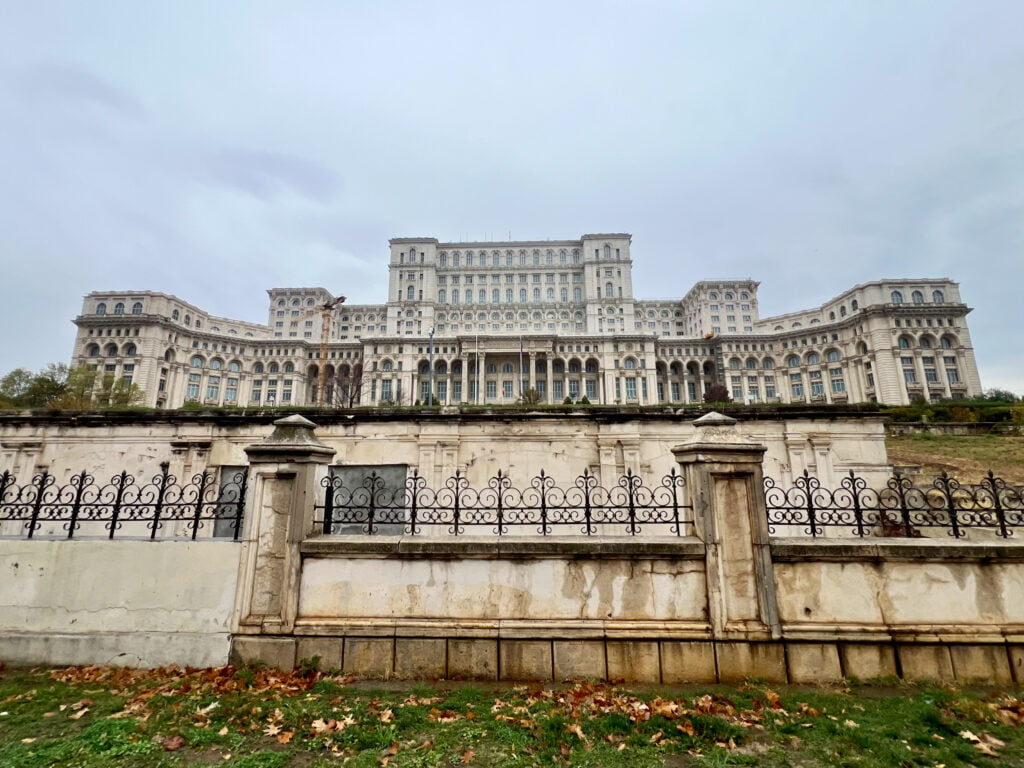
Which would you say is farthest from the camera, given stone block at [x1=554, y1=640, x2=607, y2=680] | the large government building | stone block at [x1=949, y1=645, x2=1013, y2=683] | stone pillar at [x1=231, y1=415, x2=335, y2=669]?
the large government building

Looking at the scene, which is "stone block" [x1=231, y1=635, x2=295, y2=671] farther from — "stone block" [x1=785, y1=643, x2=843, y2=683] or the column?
"stone block" [x1=785, y1=643, x2=843, y2=683]

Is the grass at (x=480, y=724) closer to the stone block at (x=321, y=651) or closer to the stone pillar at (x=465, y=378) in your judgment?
the stone block at (x=321, y=651)

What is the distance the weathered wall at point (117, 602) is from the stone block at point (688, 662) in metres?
4.71

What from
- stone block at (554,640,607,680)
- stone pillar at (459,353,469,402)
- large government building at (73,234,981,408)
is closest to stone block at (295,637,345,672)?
stone block at (554,640,607,680)

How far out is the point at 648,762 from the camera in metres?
3.33

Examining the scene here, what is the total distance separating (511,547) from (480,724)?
62.0 inches

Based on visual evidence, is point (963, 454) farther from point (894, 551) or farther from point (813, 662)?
point (813, 662)

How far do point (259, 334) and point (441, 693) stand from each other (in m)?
126

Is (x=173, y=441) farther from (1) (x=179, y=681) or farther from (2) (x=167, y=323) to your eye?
(2) (x=167, y=323)

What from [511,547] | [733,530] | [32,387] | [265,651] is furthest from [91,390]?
[733,530]

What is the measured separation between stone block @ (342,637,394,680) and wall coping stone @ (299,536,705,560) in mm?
873

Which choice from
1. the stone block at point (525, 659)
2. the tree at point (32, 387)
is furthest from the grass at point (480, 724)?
the tree at point (32, 387)

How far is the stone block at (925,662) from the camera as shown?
15.1ft

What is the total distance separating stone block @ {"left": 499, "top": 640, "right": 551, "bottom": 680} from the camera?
471 cm
